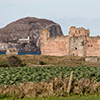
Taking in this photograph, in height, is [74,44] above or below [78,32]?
below

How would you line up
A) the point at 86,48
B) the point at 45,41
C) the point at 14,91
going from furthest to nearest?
the point at 45,41, the point at 86,48, the point at 14,91

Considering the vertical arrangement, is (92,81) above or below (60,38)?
below

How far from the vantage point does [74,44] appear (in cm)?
5875

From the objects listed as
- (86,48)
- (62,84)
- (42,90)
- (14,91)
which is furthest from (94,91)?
(86,48)

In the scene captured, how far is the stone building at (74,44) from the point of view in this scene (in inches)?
2253

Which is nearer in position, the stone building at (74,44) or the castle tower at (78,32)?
the stone building at (74,44)

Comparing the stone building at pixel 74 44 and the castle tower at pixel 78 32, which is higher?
the castle tower at pixel 78 32

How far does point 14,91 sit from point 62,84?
3.30 m

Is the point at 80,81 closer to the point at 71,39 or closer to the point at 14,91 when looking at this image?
the point at 14,91

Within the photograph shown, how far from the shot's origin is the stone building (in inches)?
2253

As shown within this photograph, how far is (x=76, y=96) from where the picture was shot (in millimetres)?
15562

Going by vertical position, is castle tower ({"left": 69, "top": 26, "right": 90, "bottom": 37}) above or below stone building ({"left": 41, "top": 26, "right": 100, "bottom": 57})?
above

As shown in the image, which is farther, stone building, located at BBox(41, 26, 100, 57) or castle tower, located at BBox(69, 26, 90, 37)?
castle tower, located at BBox(69, 26, 90, 37)

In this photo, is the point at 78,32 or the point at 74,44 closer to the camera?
the point at 74,44
